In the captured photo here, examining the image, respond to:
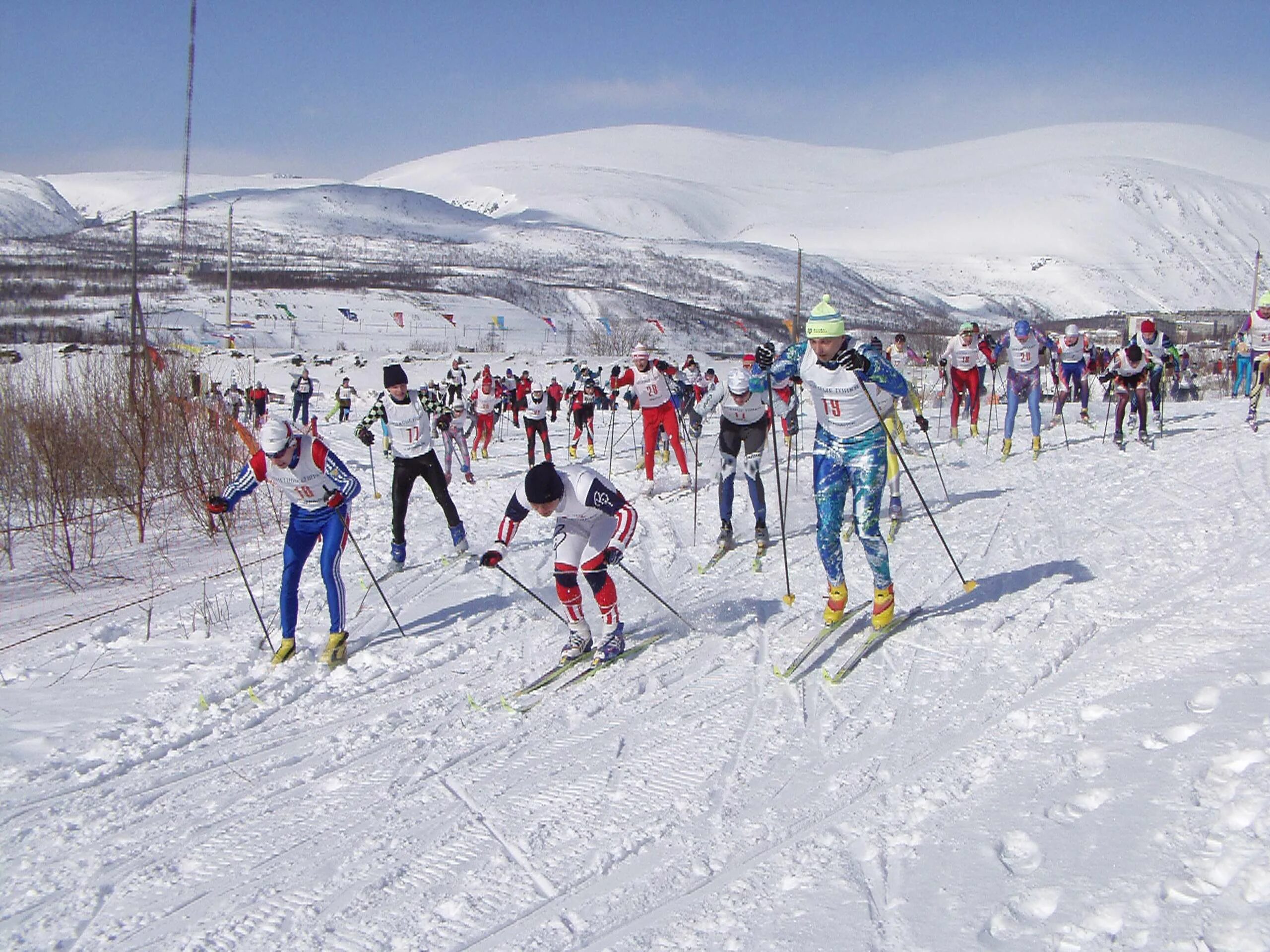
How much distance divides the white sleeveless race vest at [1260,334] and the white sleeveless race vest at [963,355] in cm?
398

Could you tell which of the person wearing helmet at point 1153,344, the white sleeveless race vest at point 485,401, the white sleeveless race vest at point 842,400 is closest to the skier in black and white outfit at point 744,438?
the white sleeveless race vest at point 842,400

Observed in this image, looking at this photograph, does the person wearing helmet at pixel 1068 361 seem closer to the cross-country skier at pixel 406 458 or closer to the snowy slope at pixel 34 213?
the cross-country skier at pixel 406 458

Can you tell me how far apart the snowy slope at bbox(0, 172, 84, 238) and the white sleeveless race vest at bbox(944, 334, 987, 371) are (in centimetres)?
17120

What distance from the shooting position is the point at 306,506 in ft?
22.7

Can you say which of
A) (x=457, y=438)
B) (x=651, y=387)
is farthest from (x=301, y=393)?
(x=651, y=387)

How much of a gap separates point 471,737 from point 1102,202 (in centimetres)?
19043

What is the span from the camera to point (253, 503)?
14.1m

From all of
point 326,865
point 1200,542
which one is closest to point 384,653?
point 326,865

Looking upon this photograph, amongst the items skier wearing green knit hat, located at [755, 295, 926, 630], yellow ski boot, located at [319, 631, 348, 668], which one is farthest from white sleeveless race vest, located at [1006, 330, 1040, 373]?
yellow ski boot, located at [319, 631, 348, 668]

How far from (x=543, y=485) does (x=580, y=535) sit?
56 centimetres

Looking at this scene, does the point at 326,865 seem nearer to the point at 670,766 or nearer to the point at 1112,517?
the point at 670,766

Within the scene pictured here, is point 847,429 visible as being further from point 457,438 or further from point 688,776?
point 457,438

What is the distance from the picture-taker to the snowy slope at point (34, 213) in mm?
160750

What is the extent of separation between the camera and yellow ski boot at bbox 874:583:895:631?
21.3 ft
